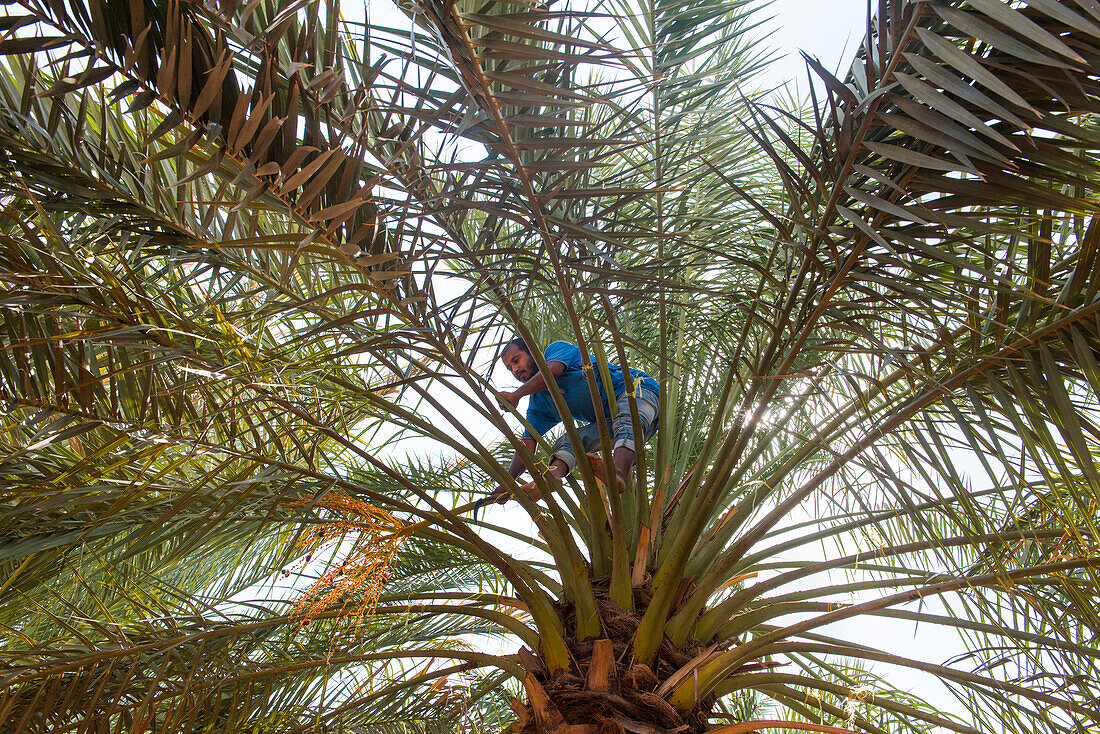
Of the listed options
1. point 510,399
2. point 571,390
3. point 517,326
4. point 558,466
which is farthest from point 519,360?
point 517,326

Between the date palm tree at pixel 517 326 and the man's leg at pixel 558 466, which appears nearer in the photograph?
the date palm tree at pixel 517 326

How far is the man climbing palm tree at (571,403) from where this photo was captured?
302cm

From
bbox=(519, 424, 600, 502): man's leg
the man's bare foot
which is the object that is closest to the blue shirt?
bbox=(519, 424, 600, 502): man's leg

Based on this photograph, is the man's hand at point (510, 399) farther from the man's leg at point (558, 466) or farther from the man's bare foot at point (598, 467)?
the man's bare foot at point (598, 467)

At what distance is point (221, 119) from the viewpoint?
178cm

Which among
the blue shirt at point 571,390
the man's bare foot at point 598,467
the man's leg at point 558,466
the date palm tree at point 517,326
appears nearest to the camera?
the date palm tree at point 517,326

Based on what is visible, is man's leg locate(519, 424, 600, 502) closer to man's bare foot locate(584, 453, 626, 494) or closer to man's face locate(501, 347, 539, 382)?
man's bare foot locate(584, 453, 626, 494)

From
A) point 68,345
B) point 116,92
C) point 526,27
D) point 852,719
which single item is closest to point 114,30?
point 116,92

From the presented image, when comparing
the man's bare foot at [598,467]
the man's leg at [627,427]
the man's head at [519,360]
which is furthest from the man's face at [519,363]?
the man's bare foot at [598,467]

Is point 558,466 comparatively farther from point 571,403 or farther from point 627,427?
point 571,403

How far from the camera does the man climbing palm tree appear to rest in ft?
9.91

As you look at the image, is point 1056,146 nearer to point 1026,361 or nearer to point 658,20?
point 1026,361

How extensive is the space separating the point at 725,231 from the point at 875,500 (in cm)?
176

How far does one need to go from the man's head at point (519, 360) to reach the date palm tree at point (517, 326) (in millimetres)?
266
